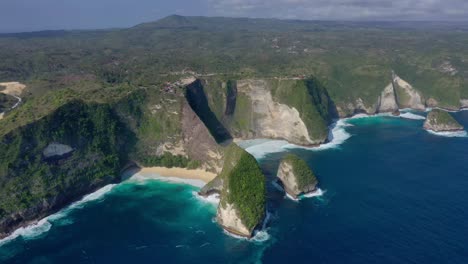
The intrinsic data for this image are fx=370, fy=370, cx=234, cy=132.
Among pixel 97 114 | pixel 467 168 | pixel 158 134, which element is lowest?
pixel 467 168

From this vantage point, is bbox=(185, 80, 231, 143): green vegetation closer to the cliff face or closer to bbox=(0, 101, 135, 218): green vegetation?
the cliff face

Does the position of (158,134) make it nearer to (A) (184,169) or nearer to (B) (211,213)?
(A) (184,169)

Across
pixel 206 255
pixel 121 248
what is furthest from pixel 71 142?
pixel 206 255

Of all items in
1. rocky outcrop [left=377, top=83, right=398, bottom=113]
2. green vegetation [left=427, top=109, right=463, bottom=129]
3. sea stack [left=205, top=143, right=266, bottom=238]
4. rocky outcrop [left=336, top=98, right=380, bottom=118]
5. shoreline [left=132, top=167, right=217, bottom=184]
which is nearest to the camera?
sea stack [left=205, top=143, right=266, bottom=238]

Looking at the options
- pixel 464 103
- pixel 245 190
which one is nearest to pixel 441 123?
pixel 464 103

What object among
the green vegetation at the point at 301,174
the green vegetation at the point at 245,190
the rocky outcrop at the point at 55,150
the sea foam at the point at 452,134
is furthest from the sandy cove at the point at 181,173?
the sea foam at the point at 452,134

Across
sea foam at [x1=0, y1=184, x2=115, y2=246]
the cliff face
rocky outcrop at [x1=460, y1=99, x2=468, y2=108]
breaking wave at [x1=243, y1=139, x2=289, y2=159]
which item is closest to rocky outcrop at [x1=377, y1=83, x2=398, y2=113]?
rocky outcrop at [x1=460, y1=99, x2=468, y2=108]
